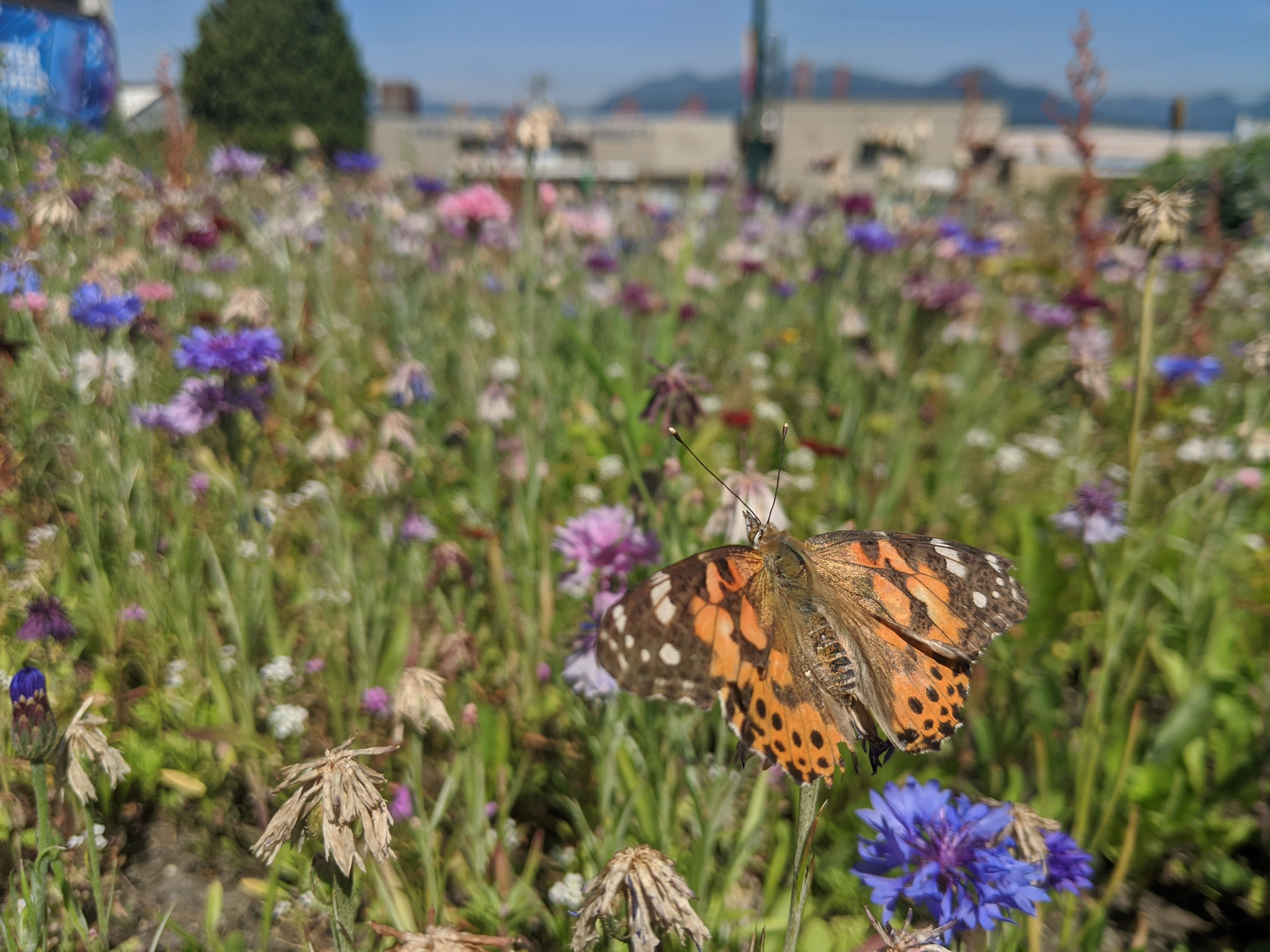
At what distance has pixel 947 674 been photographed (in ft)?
3.83

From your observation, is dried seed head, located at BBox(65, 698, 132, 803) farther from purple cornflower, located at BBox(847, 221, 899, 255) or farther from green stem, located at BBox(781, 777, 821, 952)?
purple cornflower, located at BBox(847, 221, 899, 255)

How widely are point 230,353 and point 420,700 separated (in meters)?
1.11

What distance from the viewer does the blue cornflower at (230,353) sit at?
1930 mm

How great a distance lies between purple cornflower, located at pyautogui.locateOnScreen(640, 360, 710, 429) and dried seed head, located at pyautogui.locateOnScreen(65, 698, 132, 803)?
1.10 meters

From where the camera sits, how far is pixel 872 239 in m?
3.86

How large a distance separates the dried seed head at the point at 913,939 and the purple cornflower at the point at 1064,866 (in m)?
0.35

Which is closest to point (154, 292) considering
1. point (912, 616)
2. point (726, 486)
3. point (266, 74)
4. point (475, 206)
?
point (475, 206)

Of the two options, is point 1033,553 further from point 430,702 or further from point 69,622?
point 69,622

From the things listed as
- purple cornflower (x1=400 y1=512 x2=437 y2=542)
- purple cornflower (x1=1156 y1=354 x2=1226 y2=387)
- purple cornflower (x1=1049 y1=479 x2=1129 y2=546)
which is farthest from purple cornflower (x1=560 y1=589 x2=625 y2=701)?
purple cornflower (x1=1156 y1=354 x2=1226 y2=387)

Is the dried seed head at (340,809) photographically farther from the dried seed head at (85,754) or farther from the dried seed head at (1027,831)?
the dried seed head at (1027,831)

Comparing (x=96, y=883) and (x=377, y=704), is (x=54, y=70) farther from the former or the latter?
(x=96, y=883)

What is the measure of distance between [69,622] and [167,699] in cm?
30

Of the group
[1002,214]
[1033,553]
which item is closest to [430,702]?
[1033,553]

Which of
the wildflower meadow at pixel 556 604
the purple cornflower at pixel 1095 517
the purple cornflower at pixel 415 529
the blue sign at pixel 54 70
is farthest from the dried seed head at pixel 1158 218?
the blue sign at pixel 54 70
